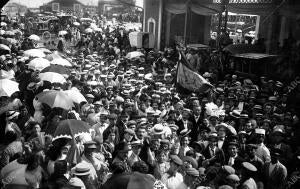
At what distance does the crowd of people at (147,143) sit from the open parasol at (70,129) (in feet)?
0.06

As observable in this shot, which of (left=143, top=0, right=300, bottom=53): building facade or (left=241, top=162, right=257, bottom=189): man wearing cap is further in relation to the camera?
(left=143, top=0, right=300, bottom=53): building facade

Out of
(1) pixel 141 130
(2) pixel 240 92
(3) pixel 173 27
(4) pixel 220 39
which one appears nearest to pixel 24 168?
(1) pixel 141 130

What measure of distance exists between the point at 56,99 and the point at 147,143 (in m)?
2.29

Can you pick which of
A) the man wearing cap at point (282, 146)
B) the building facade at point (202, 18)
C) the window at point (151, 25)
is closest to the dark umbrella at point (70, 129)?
the man wearing cap at point (282, 146)

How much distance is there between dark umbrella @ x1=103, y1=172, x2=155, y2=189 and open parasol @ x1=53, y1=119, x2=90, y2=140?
153 cm

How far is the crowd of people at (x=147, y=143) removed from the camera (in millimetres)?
5027

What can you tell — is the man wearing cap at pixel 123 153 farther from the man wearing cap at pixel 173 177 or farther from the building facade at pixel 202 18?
the building facade at pixel 202 18

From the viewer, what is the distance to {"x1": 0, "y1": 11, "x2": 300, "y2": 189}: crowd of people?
503 centimetres

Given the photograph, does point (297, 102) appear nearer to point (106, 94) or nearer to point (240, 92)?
point (240, 92)

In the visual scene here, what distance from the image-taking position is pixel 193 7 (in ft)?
67.8

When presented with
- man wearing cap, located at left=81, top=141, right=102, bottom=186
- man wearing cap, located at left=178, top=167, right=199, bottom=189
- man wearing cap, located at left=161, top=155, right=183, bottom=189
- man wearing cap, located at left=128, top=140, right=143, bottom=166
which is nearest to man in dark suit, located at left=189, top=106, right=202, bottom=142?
man wearing cap, located at left=128, top=140, right=143, bottom=166

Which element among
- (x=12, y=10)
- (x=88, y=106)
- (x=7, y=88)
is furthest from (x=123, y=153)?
(x=12, y=10)

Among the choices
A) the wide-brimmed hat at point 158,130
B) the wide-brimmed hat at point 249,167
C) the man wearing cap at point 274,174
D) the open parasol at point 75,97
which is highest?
the open parasol at point 75,97

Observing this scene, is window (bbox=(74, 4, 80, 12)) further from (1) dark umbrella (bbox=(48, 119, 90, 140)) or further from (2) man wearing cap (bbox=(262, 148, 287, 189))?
(2) man wearing cap (bbox=(262, 148, 287, 189))
